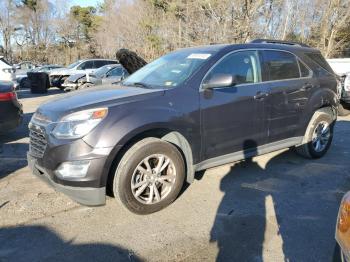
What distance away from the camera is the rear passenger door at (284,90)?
4.94 meters

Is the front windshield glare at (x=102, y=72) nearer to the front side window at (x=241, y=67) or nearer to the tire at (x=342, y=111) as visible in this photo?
the tire at (x=342, y=111)

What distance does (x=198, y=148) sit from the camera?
4199 mm

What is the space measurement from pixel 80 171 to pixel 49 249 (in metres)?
0.74

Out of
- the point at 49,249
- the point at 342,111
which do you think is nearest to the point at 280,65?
the point at 49,249

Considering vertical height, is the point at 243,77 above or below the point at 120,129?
above

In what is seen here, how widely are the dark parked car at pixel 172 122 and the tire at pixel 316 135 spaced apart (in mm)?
112

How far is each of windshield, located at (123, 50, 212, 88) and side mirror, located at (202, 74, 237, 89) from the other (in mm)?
225

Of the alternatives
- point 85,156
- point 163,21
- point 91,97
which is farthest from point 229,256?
point 163,21

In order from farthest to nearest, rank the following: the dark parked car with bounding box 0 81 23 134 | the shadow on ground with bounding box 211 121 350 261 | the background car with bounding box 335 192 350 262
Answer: the dark parked car with bounding box 0 81 23 134, the shadow on ground with bounding box 211 121 350 261, the background car with bounding box 335 192 350 262

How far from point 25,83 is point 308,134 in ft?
67.4

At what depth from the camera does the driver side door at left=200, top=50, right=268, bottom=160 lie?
425 centimetres

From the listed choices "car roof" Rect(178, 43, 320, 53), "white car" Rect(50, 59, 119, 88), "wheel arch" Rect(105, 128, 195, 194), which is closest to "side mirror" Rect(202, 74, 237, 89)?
"car roof" Rect(178, 43, 320, 53)

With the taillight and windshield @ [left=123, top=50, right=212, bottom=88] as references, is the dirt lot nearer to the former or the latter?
windshield @ [left=123, top=50, right=212, bottom=88]

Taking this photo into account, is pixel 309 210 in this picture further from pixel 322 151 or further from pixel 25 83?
pixel 25 83
